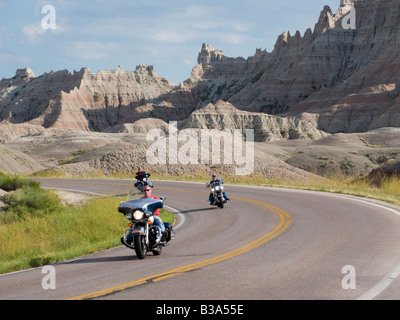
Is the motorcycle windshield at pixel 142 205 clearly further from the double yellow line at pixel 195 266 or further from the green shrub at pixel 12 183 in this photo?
the green shrub at pixel 12 183

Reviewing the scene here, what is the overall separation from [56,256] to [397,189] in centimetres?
1784

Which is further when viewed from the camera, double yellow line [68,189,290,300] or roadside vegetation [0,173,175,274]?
roadside vegetation [0,173,175,274]

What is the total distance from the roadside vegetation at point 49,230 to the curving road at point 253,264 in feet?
2.97

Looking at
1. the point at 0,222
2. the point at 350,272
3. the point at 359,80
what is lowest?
the point at 0,222

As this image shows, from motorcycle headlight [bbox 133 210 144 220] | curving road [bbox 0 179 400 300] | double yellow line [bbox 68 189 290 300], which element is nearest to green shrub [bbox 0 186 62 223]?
curving road [bbox 0 179 400 300]

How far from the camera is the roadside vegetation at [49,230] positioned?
11.6 meters

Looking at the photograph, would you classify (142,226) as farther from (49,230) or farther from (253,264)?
(49,230)

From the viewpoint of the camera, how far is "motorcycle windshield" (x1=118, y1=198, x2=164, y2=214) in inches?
386

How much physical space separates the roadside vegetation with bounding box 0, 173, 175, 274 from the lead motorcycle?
2.02 metres

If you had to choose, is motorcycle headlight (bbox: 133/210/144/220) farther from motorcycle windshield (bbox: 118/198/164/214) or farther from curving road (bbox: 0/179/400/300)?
curving road (bbox: 0/179/400/300)

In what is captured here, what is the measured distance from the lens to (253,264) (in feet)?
29.7

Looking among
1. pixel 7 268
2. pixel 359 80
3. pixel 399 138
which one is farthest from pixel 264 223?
pixel 359 80
